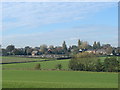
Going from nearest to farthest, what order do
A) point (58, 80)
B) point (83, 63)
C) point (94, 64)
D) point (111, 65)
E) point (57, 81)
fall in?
1. point (57, 81)
2. point (58, 80)
3. point (111, 65)
4. point (94, 64)
5. point (83, 63)

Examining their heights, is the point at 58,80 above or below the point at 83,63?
below

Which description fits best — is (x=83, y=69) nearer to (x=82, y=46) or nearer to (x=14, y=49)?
(x=14, y=49)

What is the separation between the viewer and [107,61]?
45219 millimetres

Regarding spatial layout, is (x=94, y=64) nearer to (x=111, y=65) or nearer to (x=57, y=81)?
(x=111, y=65)

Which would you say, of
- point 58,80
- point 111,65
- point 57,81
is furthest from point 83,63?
point 57,81

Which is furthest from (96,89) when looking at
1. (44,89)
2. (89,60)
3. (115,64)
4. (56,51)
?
(56,51)

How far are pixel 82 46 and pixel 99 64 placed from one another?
5844 cm

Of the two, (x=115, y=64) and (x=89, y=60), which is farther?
(x=89, y=60)

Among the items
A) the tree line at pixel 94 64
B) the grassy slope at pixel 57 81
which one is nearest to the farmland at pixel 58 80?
the grassy slope at pixel 57 81

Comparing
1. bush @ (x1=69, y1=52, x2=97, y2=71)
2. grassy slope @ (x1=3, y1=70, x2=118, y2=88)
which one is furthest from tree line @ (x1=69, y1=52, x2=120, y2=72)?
grassy slope @ (x1=3, y1=70, x2=118, y2=88)

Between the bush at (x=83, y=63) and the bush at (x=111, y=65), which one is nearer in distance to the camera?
the bush at (x=111, y=65)

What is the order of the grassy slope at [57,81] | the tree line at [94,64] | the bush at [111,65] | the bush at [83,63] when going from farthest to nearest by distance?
the bush at [83,63] → the tree line at [94,64] → the bush at [111,65] → the grassy slope at [57,81]

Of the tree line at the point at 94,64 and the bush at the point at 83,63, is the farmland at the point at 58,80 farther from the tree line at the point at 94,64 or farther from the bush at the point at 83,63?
the tree line at the point at 94,64

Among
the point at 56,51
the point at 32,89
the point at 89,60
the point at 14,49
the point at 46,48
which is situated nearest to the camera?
the point at 32,89
